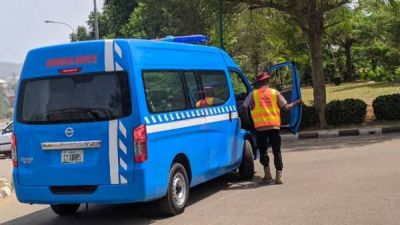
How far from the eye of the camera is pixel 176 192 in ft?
25.8

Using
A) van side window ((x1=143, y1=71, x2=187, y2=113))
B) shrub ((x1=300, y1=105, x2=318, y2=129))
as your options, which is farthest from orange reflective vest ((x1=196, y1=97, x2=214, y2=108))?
shrub ((x1=300, y1=105, x2=318, y2=129))

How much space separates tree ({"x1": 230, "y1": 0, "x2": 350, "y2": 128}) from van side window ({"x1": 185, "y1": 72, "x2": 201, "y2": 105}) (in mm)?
10401

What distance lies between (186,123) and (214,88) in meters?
1.36

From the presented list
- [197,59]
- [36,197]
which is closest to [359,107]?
[197,59]

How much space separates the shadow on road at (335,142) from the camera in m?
14.5

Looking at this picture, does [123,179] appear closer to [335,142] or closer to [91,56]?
[91,56]

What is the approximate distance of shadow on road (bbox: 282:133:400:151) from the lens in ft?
47.6

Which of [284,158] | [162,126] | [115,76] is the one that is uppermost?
[115,76]

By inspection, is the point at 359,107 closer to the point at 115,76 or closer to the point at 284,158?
the point at 284,158

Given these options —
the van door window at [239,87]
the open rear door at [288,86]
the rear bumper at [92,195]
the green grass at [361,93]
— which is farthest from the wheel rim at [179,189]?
the green grass at [361,93]

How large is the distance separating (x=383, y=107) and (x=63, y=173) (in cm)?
1336

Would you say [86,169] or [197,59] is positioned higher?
[197,59]

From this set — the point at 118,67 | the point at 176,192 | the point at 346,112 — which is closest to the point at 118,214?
the point at 176,192

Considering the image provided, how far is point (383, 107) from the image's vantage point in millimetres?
18438
